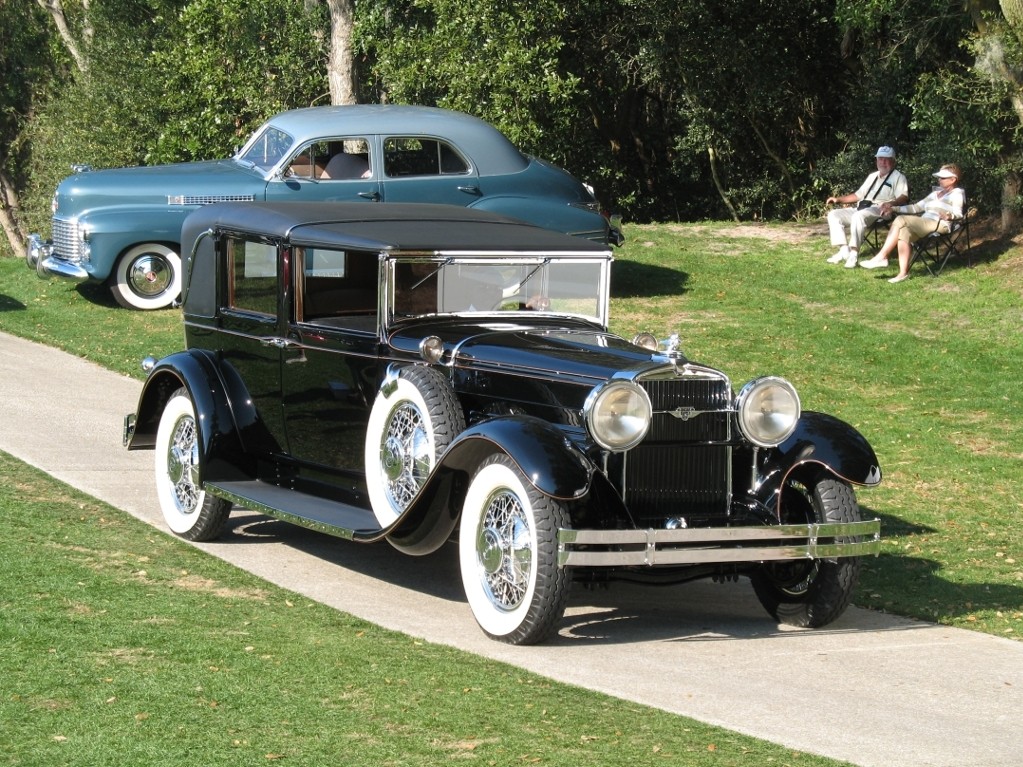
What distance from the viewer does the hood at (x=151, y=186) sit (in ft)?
49.2

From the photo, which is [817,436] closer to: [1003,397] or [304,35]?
[1003,397]

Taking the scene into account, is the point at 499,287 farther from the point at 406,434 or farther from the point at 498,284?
the point at 406,434

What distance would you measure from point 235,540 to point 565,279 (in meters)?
2.40

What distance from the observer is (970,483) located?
30.5ft

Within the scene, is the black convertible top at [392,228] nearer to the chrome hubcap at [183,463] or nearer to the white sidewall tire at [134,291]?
the chrome hubcap at [183,463]

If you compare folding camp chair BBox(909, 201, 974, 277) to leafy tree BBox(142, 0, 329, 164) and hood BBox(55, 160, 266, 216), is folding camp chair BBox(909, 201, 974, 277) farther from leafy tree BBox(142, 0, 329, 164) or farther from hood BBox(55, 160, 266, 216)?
leafy tree BBox(142, 0, 329, 164)

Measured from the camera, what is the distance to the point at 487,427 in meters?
6.11

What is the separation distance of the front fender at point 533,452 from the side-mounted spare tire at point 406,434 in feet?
0.60

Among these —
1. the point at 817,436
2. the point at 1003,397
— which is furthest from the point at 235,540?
the point at 1003,397

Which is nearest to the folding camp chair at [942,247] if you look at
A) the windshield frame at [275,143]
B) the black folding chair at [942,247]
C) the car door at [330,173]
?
the black folding chair at [942,247]

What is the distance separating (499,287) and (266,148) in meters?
8.57

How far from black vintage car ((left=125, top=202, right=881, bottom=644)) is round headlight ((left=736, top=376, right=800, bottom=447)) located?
0.03 ft

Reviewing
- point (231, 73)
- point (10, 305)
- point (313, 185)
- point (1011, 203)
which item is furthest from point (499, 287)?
point (231, 73)

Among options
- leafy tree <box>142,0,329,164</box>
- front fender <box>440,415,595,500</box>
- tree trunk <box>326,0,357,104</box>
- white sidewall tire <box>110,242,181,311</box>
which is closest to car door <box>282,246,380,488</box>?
front fender <box>440,415,595,500</box>
